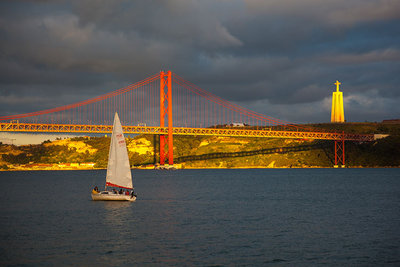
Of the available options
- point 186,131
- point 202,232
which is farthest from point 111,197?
point 186,131

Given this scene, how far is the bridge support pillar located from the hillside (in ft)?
5.40

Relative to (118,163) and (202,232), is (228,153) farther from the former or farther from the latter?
(202,232)

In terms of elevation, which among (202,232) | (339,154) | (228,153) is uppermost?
(228,153)

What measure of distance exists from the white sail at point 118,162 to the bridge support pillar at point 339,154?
3928 inches

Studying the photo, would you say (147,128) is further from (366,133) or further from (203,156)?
(366,133)

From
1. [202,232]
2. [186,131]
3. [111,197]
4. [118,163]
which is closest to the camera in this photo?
[202,232]

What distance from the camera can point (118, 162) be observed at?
147 feet

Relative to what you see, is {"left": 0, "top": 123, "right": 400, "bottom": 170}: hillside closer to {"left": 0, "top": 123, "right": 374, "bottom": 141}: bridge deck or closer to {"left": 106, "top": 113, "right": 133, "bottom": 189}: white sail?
{"left": 0, "top": 123, "right": 374, "bottom": 141}: bridge deck

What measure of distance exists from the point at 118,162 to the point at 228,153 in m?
109

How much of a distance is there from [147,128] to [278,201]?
238 feet

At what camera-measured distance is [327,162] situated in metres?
141

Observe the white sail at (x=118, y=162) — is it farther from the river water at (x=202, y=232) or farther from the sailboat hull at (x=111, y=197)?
the river water at (x=202, y=232)

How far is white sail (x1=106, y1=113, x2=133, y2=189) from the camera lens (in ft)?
147

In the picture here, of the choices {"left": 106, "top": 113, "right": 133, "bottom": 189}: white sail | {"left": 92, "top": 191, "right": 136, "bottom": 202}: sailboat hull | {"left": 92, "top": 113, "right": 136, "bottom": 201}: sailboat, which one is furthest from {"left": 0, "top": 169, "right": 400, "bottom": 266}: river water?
{"left": 106, "top": 113, "right": 133, "bottom": 189}: white sail
